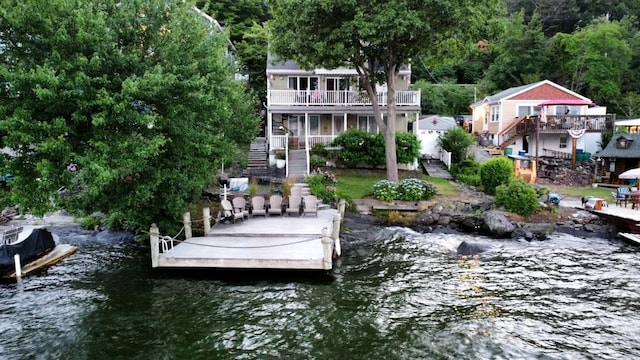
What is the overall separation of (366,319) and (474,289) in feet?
12.7

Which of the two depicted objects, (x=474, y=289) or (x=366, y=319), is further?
(x=474, y=289)

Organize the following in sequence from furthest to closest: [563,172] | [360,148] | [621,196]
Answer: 1. [563,172]
2. [360,148]
3. [621,196]

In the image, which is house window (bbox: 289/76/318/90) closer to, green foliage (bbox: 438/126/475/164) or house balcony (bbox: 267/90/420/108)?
house balcony (bbox: 267/90/420/108)

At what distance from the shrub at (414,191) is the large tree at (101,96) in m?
10.7

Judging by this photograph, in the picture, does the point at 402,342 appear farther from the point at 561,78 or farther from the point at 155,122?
the point at 561,78

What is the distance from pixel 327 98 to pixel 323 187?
9008mm

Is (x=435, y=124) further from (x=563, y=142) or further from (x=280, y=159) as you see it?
(x=280, y=159)

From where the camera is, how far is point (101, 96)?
1184 cm

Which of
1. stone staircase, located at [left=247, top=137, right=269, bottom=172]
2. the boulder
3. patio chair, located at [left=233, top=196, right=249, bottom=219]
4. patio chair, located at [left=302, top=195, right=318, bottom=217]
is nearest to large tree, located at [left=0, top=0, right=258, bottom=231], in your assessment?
patio chair, located at [left=233, top=196, right=249, bottom=219]

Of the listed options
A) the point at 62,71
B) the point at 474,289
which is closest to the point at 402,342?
the point at 474,289

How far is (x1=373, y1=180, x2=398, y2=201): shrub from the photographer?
22.3 m

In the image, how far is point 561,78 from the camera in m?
51.2

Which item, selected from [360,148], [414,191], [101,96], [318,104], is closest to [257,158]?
[318,104]

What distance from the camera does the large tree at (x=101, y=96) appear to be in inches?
457
